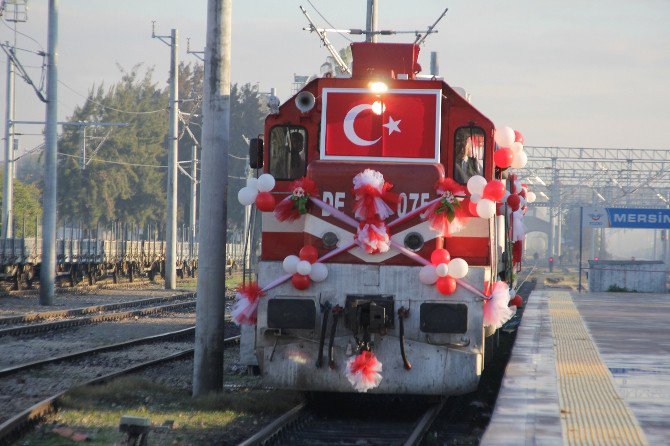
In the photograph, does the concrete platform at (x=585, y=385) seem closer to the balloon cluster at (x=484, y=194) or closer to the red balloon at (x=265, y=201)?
the balloon cluster at (x=484, y=194)

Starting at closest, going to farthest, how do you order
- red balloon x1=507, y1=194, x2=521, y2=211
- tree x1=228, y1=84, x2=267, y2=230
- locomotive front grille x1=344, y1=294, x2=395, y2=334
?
locomotive front grille x1=344, y1=294, x2=395, y2=334
red balloon x1=507, y1=194, x2=521, y2=211
tree x1=228, y1=84, x2=267, y2=230

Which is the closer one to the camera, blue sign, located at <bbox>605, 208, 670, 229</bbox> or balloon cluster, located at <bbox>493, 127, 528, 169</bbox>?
balloon cluster, located at <bbox>493, 127, 528, 169</bbox>

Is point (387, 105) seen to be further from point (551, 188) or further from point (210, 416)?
point (551, 188)

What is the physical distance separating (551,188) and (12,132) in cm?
4646

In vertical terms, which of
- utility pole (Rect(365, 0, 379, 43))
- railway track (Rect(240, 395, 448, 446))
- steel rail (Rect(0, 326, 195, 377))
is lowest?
steel rail (Rect(0, 326, 195, 377))

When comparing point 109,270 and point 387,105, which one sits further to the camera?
point 109,270

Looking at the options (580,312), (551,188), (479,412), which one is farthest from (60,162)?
(479,412)

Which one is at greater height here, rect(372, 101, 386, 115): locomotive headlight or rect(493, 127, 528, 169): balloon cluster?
rect(372, 101, 386, 115): locomotive headlight

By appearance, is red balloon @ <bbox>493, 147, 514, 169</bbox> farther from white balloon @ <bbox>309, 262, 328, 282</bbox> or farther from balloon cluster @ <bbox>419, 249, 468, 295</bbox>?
white balloon @ <bbox>309, 262, 328, 282</bbox>

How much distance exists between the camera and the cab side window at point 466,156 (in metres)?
11.3

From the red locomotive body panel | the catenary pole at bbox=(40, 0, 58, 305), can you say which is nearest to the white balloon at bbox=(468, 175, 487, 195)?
the red locomotive body panel

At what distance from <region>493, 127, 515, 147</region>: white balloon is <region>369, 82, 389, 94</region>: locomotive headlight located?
129cm

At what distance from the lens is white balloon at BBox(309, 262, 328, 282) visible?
10.8 meters

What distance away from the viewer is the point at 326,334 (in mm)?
Result: 10852
